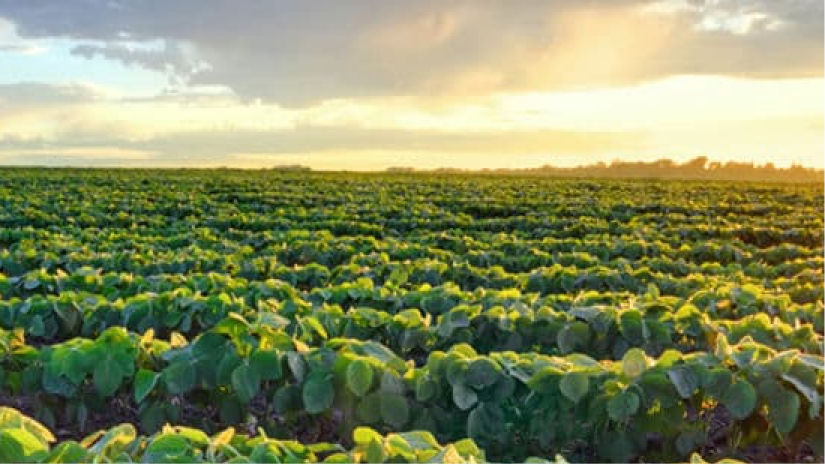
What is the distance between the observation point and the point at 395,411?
412cm

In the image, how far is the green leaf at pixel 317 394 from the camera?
4.21 m

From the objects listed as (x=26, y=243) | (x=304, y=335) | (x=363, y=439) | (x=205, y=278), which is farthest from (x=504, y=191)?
(x=363, y=439)

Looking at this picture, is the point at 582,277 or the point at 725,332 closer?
the point at 725,332

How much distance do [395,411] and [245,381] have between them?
2.48 feet

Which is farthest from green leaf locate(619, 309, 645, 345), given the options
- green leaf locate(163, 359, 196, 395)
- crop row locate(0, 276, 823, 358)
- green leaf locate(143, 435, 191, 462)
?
green leaf locate(143, 435, 191, 462)

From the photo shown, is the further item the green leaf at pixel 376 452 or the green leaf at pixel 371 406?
the green leaf at pixel 371 406

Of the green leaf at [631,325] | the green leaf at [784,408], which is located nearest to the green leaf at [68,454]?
the green leaf at [784,408]

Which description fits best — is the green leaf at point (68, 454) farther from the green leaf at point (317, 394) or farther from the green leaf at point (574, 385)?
the green leaf at point (574, 385)

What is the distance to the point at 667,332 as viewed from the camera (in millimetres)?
5461

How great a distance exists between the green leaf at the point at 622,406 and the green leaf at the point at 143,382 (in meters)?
2.13

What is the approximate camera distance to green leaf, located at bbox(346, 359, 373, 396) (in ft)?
13.4

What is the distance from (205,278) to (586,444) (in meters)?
3.90

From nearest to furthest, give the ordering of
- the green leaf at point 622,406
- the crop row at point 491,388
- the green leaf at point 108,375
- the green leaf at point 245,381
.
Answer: the green leaf at point 622,406, the crop row at point 491,388, the green leaf at point 245,381, the green leaf at point 108,375

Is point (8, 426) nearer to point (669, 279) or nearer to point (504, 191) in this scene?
point (669, 279)
